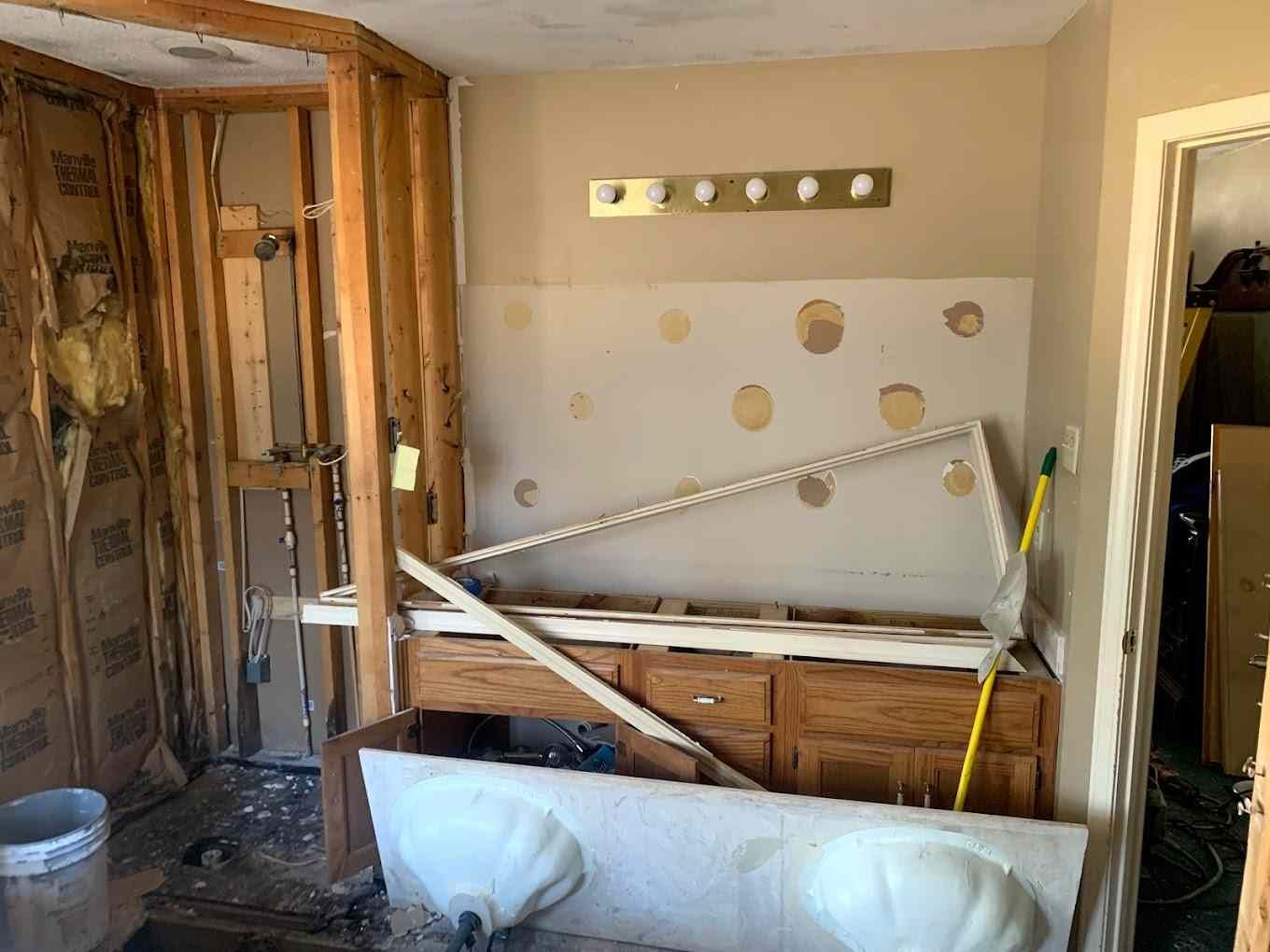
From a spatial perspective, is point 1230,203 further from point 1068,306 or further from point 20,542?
point 20,542

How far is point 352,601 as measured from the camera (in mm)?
2717

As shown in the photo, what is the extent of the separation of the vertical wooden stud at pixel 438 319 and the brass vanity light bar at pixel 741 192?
0.49 metres

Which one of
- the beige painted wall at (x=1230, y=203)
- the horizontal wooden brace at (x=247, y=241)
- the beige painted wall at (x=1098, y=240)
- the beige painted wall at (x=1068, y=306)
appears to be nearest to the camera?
the beige painted wall at (x=1098, y=240)

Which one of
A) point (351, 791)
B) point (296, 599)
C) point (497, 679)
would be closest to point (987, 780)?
point (497, 679)

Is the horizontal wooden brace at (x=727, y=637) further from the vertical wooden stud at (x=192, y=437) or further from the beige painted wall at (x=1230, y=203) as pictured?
the beige painted wall at (x=1230, y=203)

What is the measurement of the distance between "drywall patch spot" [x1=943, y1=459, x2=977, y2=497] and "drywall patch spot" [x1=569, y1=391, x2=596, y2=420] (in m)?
1.13

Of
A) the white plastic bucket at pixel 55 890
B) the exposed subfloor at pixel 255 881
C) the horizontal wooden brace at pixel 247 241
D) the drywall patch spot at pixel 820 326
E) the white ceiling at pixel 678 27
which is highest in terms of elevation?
the white ceiling at pixel 678 27

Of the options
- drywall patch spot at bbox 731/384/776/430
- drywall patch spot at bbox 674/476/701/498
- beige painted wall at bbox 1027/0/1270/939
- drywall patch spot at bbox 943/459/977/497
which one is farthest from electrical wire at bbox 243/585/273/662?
beige painted wall at bbox 1027/0/1270/939

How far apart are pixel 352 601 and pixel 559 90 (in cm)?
170

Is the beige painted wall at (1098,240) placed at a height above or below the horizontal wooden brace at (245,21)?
below

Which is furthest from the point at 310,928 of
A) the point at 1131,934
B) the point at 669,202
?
the point at 669,202

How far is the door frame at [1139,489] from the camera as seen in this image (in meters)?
1.89

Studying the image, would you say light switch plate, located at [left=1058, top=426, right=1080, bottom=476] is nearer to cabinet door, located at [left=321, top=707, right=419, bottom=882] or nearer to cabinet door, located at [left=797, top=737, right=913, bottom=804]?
cabinet door, located at [left=797, top=737, right=913, bottom=804]

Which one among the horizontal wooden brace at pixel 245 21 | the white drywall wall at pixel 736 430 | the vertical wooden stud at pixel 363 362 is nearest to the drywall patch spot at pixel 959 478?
the white drywall wall at pixel 736 430
